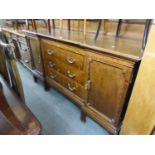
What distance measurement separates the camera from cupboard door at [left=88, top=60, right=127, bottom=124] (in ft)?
3.14

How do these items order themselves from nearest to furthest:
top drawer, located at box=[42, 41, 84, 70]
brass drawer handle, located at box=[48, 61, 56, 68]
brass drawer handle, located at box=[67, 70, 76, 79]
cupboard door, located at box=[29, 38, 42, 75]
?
→ top drawer, located at box=[42, 41, 84, 70]
brass drawer handle, located at box=[67, 70, 76, 79]
brass drawer handle, located at box=[48, 61, 56, 68]
cupboard door, located at box=[29, 38, 42, 75]

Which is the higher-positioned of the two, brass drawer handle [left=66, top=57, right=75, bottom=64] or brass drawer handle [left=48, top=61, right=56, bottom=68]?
brass drawer handle [left=66, top=57, right=75, bottom=64]

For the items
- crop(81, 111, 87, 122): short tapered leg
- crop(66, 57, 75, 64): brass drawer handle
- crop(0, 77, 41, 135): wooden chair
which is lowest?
crop(81, 111, 87, 122): short tapered leg

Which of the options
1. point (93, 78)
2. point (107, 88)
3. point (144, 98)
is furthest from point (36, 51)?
point (144, 98)

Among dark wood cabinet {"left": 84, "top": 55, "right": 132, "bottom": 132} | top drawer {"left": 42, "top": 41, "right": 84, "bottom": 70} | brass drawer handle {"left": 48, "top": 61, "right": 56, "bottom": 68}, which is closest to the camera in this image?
dark wood cabinet {"left": 84, "top": 55, "right": 132, "bottom": 132}

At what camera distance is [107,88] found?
107 centimetres

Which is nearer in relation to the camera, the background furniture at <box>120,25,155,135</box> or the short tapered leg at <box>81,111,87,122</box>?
the background furniture at <box>120,25,155,135</box>

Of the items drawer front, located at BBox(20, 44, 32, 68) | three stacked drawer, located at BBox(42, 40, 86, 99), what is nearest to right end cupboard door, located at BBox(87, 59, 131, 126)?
three stacked drawer, located at BBox(42, 40, 86, 99)

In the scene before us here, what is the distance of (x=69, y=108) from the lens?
1.69 metres

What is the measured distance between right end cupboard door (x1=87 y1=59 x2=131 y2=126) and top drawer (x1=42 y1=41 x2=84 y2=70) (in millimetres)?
156

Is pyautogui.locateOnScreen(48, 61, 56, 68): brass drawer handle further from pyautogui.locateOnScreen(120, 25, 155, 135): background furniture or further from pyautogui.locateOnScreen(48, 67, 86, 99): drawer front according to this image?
pyautogui.locateOnScreen(120, 25, 155, 135): background furniture

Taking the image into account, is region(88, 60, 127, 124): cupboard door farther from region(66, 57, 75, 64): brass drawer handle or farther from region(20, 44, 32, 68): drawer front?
region(20, 44, 32, 68): drawer front

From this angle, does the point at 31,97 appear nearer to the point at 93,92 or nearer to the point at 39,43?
the point at 39,43
